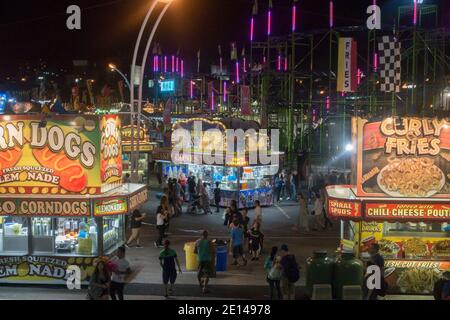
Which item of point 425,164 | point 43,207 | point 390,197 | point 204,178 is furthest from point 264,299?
point 204,178

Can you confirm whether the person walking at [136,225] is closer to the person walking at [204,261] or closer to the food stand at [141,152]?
the person walking at [204,261]

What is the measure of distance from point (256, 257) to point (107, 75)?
11027cm

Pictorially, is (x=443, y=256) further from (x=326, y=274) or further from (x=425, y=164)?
(x=326, y=274)

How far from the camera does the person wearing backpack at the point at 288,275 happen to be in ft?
39.0

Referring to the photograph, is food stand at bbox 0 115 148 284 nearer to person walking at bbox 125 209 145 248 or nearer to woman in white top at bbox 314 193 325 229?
person walking at bbox 125 209 145 248

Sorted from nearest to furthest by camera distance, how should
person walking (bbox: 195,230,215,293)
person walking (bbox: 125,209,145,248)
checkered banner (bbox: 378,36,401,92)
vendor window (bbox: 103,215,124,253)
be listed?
person walking (bbox: 195,230,215,293)
vendor window (bbox: 103,215,124,253)
person walking (bbox: 125,209,145,248)
checkered banner (bbox: 378,36,401,92)

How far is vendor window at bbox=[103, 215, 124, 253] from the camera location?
48.6 feet

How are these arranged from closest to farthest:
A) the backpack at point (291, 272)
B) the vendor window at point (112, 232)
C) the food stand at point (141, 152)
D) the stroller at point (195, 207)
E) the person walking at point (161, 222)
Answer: the backpack at point (291, 272) < the vendor window at point (112, 232) < the person walking at point (161, 222) < the stroller at point (195, 207) < the food stand at point (141, 152)

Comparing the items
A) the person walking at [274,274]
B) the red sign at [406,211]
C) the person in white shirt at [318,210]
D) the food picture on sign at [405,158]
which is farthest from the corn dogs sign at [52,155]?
the person in white shirt at [318,210]

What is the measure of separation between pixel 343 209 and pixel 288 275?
6.99 ft

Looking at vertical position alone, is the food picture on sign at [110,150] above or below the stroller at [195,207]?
above

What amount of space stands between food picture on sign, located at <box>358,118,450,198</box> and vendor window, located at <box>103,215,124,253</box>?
6.40m

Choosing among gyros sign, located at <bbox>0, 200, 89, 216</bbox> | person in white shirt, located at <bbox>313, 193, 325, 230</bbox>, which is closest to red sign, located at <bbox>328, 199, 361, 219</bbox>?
gyros sign, located at <bbox>0, 200, 89, 216</bbox>

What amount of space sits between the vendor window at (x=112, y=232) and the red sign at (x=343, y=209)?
18.6 feet
